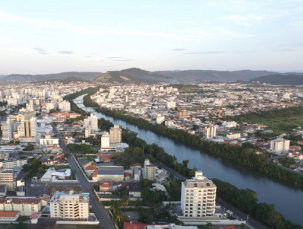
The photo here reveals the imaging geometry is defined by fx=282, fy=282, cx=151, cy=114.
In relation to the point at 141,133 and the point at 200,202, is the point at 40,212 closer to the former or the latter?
the point at 200,202

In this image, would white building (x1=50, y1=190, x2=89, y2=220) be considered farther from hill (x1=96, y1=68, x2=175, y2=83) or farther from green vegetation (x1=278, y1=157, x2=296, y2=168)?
hill (x1=96, y1=68, x2=175, y2=83)

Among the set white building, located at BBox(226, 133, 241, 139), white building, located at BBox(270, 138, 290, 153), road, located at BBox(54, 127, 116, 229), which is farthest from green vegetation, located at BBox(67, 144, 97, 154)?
white building, located at BBox(270, 138, 290, 153)

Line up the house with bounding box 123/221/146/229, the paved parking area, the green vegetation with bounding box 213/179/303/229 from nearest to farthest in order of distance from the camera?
the house with bounding box 123/221/146/229 → the green vegetation with bounding box 213/179/303/229 → the paved parking area

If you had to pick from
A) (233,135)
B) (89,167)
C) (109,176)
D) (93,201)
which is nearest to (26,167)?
(89,167)

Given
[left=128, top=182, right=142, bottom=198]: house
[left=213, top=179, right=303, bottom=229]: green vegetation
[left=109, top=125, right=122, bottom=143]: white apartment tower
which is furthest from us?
[left=109, top=125, right=122, bottom=143]: white apartment tower

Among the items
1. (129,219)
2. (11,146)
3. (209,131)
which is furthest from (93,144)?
(129,219)

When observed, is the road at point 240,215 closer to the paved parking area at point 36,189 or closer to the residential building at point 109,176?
the residential building at point 109,176
